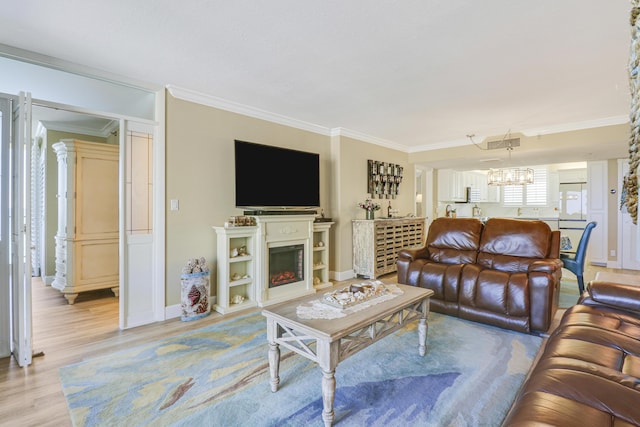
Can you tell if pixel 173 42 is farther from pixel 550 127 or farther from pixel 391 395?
pixel 550 127

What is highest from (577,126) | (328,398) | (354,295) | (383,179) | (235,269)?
(577,126)

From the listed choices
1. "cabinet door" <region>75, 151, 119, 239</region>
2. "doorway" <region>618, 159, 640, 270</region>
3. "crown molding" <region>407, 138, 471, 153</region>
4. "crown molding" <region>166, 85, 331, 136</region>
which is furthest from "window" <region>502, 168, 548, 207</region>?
"cabinet door" <region>75, 151, 119, 239</region>

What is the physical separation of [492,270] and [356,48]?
2372mm

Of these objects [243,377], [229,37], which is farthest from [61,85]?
[243,377]

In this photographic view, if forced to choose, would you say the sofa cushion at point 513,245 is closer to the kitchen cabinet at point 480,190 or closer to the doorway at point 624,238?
the doorway at point 624,238

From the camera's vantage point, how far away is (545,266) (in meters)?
2.78

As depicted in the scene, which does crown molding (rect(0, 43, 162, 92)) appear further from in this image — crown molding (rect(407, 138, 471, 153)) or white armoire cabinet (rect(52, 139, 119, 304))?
crown molding (rect(407, 138, 471, 153))

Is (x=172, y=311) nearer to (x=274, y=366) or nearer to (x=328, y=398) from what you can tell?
(x=274, y=366)

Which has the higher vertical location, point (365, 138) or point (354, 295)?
point (365, 138)

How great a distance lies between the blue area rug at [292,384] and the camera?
174cm

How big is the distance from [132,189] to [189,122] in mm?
912

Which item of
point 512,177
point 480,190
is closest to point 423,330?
point 512,177

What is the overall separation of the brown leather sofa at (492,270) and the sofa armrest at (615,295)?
0.48m

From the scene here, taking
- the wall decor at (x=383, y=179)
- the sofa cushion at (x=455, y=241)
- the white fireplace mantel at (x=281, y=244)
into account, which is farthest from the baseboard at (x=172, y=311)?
the wall decor at (x=383, y=179)
